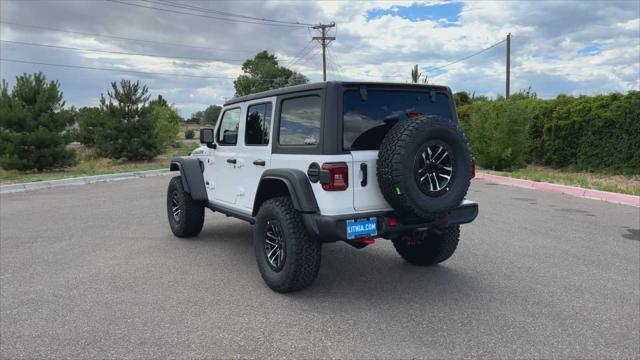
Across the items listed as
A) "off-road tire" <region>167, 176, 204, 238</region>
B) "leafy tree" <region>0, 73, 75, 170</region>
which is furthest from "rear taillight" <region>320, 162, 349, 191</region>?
"leafy tree" <region>0, 73, 75, 170</region>

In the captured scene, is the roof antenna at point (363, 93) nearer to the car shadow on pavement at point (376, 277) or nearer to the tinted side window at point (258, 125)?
the tinted side window at point (258, 125)

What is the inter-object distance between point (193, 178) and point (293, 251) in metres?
→ 2.60

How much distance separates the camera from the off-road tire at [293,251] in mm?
4098

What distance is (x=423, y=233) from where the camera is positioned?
432 centimetres

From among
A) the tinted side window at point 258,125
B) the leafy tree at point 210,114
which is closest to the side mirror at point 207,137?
the tinted side window at point 258,125

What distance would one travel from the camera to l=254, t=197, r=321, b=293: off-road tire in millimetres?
4098

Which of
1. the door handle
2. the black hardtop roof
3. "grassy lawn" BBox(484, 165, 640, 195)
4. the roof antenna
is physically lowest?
"grassy lawn" BBox(484, 165, 640, 195)

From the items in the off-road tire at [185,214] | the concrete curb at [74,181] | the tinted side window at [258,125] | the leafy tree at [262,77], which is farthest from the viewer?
the leafy tree at [262,77]

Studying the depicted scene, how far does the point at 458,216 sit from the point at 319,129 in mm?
1532

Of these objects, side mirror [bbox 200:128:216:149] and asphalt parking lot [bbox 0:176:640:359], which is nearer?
asphalt parking lot [bbox 0:176:640:359]

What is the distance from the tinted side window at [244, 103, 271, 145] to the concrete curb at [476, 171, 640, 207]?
778cm

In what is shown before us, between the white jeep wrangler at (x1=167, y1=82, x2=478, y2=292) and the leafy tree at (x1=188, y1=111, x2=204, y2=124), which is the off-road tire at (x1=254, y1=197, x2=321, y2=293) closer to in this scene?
the white jeep wrangler at (x1=167, y1=82, x2=478, y2=292)

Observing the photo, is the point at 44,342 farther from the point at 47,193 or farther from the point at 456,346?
the point at 47,193

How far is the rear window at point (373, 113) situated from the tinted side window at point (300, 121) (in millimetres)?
271
